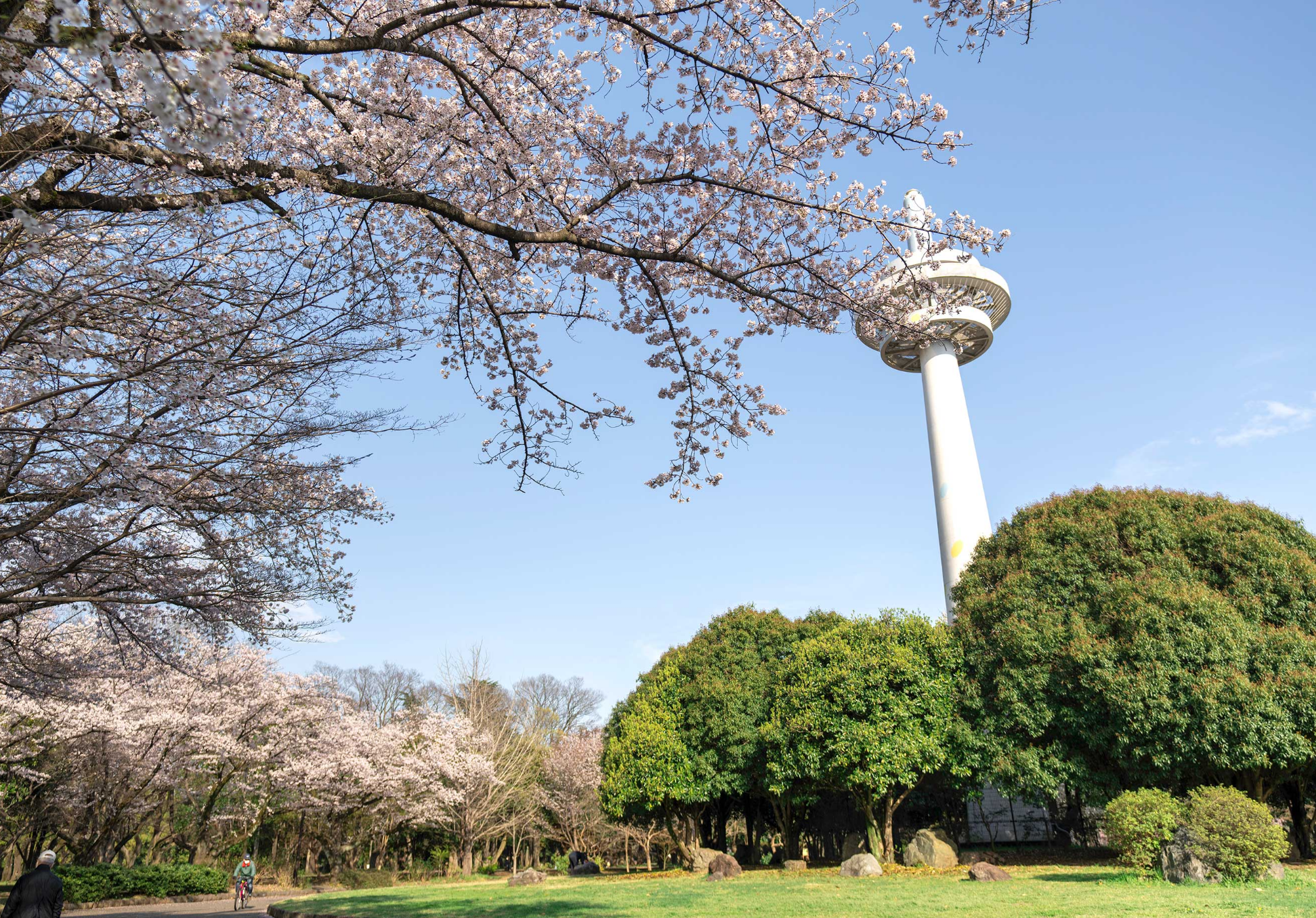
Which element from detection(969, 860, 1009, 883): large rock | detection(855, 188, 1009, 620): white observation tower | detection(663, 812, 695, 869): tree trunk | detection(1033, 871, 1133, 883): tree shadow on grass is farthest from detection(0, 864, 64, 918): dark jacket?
detection(855, 188, 1009, 620): white observation tower

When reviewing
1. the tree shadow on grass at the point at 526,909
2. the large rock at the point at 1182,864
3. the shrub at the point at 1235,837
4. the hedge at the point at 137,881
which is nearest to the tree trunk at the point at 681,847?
the tree shadow on grass at the point at 526,909

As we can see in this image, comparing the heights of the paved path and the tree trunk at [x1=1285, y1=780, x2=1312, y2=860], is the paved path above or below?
below

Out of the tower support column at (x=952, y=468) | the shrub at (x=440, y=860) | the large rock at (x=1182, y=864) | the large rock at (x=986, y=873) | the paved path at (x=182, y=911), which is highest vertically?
the tower support column at (x=952, y=468)

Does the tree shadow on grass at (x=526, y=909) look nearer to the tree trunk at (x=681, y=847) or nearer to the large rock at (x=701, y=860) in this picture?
the tree trunk at (x=681, y=847)

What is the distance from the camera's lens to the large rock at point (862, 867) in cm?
1509

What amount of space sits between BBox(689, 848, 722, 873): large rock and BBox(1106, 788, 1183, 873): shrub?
10972 mm

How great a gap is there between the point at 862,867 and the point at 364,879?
16697mm

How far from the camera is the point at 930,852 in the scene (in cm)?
1622

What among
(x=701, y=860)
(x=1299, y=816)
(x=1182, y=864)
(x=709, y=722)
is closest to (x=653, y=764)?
(x=709, y=722)

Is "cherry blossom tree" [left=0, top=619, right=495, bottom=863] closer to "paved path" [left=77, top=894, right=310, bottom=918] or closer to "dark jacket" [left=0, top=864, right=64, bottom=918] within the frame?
"paved path" [left=77, top=894, right=310, bottom=918]

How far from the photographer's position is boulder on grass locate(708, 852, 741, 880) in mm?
17373

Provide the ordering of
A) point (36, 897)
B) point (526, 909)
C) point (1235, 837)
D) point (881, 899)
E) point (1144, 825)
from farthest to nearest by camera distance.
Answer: point (1144, 825)
point (526, 909)
point (881, 899)
point (1235, 837)
point (36, 897)

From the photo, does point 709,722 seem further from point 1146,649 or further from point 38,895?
point 38,895

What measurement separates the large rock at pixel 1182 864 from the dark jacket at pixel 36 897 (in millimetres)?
12940
